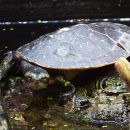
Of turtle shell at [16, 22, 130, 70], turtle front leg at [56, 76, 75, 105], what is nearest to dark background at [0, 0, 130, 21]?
turtle shell at [16, 22, 130, 70]

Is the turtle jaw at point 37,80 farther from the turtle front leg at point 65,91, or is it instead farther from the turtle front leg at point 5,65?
the turtle front leg at point 5,65

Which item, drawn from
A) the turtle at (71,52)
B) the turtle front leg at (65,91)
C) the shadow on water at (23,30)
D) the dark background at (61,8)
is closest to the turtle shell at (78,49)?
the turtle at (71,52)

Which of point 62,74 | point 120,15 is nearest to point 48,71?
point 62,74

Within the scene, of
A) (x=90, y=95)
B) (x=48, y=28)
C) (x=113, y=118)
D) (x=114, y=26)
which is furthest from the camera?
(x=48, y=28)

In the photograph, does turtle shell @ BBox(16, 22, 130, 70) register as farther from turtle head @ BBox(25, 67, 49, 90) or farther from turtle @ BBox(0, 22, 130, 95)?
turtle head @ BBox(25, 67, 49, 90)

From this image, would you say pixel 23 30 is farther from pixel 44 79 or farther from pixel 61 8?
pixel 44 79

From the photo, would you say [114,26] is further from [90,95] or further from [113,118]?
[113,118]

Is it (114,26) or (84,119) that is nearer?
(84,119)
